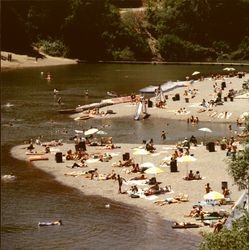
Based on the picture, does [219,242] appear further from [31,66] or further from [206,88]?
[31,66]

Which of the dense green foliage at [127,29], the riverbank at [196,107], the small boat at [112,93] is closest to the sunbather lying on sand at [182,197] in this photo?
the riverbank at [196,107]

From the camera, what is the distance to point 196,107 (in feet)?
250

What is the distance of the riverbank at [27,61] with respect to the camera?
5118 inches

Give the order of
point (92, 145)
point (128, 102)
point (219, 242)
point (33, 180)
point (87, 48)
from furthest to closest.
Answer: point (87, 48), point (128, 102), point (92, 145), point (33, 180), point (219, 242)

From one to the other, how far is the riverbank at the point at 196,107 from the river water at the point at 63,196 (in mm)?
2855

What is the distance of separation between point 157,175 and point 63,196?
6873 millimetres

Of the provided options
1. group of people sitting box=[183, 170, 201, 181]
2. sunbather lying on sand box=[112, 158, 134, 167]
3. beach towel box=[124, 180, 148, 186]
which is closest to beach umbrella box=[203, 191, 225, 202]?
group of people sitting box=[183, 170, 201, 181]

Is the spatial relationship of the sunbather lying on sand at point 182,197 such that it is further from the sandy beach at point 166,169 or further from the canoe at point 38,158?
the canoe at point 38,158

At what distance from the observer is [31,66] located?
442ft

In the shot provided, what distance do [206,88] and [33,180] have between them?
49.0m

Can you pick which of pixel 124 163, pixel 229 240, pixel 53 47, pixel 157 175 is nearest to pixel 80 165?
pixel 124 163

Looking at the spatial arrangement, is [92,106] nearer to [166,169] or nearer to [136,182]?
[166,169]

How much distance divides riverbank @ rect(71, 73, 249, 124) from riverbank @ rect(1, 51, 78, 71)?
47.0m

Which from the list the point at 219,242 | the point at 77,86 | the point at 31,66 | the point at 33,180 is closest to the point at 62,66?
the point at 31,66
